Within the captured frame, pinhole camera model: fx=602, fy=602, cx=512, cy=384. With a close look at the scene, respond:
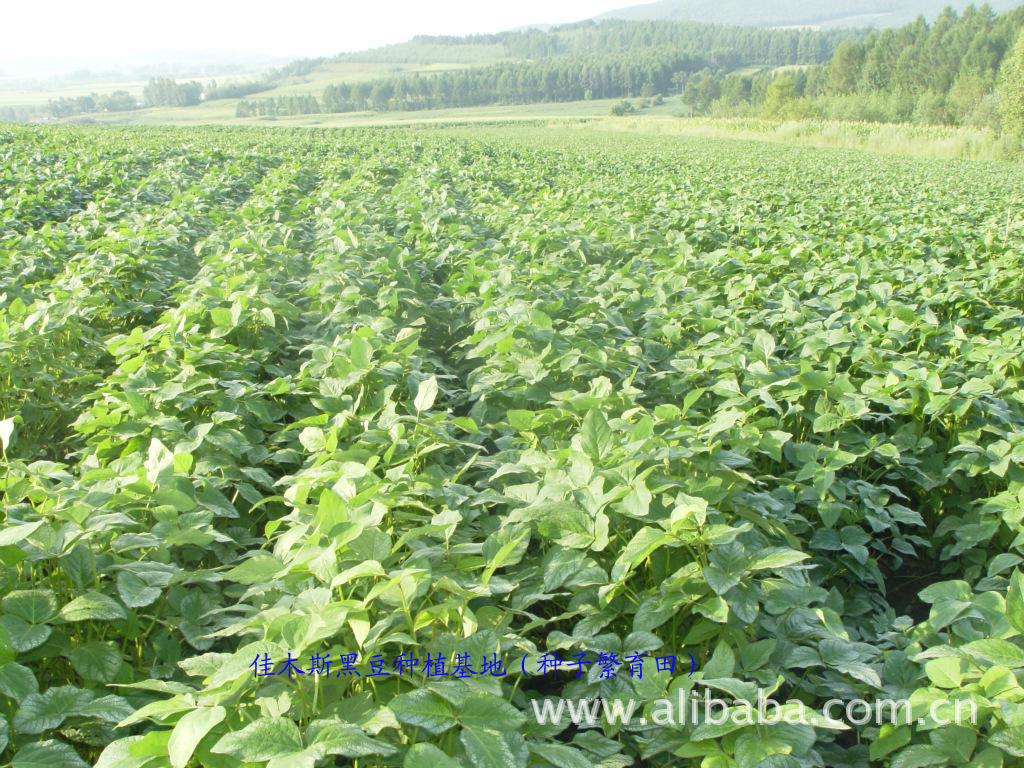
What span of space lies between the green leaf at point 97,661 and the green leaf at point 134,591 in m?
0.14

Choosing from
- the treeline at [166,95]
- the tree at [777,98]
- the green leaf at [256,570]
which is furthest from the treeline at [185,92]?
the green leaf at [256,570]

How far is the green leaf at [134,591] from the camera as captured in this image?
144 centimetres

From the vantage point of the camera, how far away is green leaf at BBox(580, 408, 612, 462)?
1.79 m

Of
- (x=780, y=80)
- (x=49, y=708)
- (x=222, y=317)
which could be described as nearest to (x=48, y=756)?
(x=49, y=708)

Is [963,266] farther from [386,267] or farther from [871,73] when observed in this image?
[871,73]

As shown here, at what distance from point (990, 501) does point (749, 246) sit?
4978mm

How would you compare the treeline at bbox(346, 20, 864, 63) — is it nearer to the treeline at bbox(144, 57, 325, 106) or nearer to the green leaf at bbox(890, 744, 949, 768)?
the treeline at bbox(144, 57, 325, 106)

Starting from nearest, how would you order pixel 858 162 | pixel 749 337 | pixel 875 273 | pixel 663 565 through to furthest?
pixel 663 565
pixel 749 337
pixel 875 273
pixel 858 162

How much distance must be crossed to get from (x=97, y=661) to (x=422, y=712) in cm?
89

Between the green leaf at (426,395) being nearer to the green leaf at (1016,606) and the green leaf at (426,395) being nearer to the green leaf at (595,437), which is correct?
the green leaf at (595,437)

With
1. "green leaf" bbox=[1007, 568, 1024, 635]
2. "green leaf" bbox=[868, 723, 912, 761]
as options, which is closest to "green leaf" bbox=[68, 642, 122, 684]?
"green leaf" bbox=[868, 723, 912, 761]

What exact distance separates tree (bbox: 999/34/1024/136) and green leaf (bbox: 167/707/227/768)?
112ft

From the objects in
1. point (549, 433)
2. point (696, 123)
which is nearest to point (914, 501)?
point (549, 433)

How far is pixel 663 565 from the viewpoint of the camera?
165 cm
